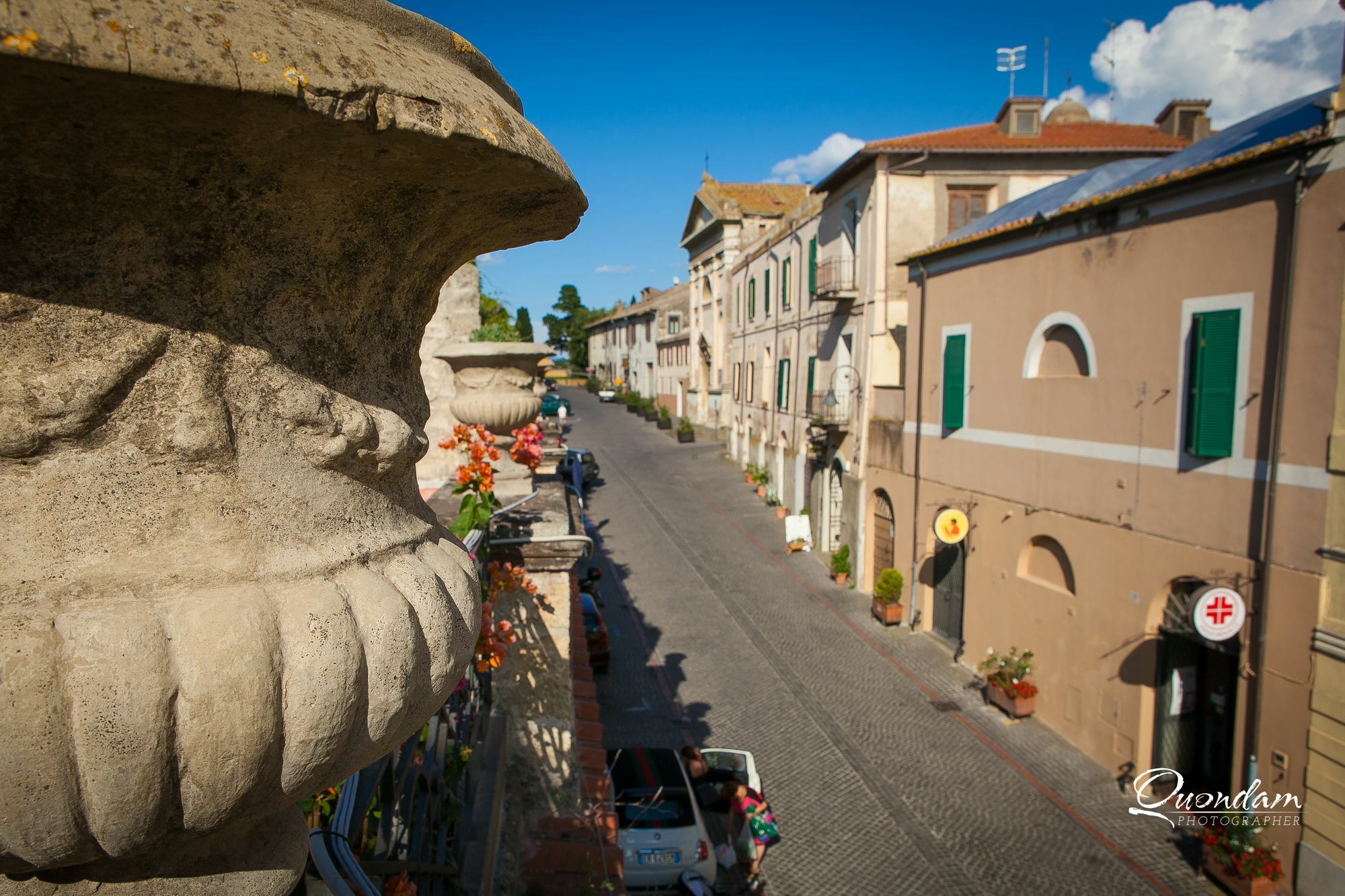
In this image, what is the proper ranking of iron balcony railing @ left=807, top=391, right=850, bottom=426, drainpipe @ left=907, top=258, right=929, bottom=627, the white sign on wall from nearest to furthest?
the white sign on wall, drainpipe @ left=907, top=258, right=929, bottom=627, iron balcony railing @ left=807, top=391, right=850, bottom=426

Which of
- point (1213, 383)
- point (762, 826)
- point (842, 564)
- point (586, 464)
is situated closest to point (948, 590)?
point (842, 564)

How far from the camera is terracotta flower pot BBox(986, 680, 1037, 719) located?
11.6 metres

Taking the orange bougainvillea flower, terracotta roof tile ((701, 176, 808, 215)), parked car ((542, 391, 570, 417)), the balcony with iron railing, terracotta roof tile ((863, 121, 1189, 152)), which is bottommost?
parked car ((542, 391, 570, 417))

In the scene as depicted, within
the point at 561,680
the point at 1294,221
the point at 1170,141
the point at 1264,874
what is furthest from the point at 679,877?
the point at 1170,141

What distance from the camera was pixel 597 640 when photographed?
12812 millimetres

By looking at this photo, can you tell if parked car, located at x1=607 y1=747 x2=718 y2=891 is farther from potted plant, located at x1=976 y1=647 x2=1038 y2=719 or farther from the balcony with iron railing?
the balcony with iron railing

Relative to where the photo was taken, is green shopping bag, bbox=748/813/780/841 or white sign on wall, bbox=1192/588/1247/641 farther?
green shopping bag, bbox=748/813/780/841

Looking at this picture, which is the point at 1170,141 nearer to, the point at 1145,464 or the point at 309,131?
the point at 1145,464

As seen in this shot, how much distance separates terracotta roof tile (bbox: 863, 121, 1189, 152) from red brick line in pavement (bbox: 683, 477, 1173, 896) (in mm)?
9446

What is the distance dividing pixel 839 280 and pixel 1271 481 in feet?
34.8

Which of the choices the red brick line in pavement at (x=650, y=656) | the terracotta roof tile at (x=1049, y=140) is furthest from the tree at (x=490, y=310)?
the terracotta roof tile at (x=1049, y=140)

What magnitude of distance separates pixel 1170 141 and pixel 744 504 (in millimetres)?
14560

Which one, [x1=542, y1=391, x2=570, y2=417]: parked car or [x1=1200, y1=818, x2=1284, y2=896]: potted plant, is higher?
[x1=542, y1=391, x2=570, y2=417]: parked car

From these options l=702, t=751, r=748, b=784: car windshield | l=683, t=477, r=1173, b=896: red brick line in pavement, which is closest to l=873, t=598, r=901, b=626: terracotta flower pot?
l=683, t=477, r=1173, b=896: red brick line in pavement
